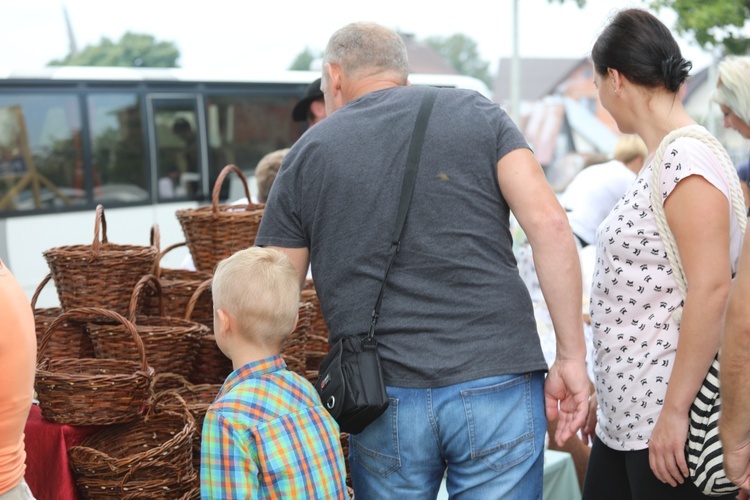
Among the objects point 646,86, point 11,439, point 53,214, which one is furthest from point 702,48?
point 11,439

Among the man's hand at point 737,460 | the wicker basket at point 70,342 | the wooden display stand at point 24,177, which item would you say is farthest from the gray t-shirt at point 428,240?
the wooden display stand at point 24,177

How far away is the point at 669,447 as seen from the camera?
2117 mm

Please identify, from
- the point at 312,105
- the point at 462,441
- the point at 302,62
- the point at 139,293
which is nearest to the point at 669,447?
the point at 462,441

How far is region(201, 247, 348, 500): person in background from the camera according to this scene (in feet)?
6.76

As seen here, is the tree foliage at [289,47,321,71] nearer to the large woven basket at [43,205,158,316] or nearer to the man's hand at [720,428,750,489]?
the large woven basket at [43,205,158,316]

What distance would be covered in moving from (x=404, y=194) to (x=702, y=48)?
17565mm

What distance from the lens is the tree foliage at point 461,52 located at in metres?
104

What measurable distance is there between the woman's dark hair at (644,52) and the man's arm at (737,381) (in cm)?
70

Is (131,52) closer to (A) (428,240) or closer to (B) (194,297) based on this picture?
(B) (194,297)

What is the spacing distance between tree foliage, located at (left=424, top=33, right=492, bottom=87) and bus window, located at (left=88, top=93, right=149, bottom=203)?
96.1 m

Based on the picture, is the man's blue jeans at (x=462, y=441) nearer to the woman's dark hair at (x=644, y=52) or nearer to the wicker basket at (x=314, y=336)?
the woman's dark hair at (x=644, y=52)

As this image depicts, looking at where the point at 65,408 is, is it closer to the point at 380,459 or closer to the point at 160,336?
the point at 160,336

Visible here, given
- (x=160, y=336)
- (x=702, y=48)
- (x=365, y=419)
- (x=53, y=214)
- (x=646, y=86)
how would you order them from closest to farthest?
(x=365, y=419)
(x=646, y=86)
(x=160, y=336)
(x=53, y=214)
(x=702, y=48)

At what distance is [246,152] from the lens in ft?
36.4
